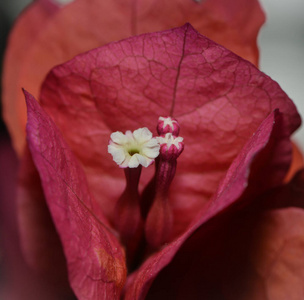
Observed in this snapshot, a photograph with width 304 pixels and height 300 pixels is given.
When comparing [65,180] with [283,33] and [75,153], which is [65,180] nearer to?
[75,153]

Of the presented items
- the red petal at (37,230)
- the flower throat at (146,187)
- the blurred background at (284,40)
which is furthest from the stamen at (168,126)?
the blurred background at (284,40)

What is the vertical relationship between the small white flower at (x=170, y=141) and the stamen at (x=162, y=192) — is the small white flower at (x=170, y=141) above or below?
above

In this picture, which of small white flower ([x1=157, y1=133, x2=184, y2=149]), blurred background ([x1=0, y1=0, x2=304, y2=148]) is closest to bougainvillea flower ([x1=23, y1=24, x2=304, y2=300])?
small white flower ([x1=157, y1=133, x2=184, y2=149])

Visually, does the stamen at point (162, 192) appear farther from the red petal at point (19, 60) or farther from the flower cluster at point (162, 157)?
the red petal at point (19, 60)

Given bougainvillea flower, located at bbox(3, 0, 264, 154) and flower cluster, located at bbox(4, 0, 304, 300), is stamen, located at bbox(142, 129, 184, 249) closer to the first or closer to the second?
flower cluster, located at bbox(4, 0, 304, 300)

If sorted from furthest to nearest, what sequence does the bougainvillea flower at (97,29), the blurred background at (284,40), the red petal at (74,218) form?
1. the blurred background at (284,40)
2. the bougainvillea flower at (97,29)
3. the red petal at (74,218)
